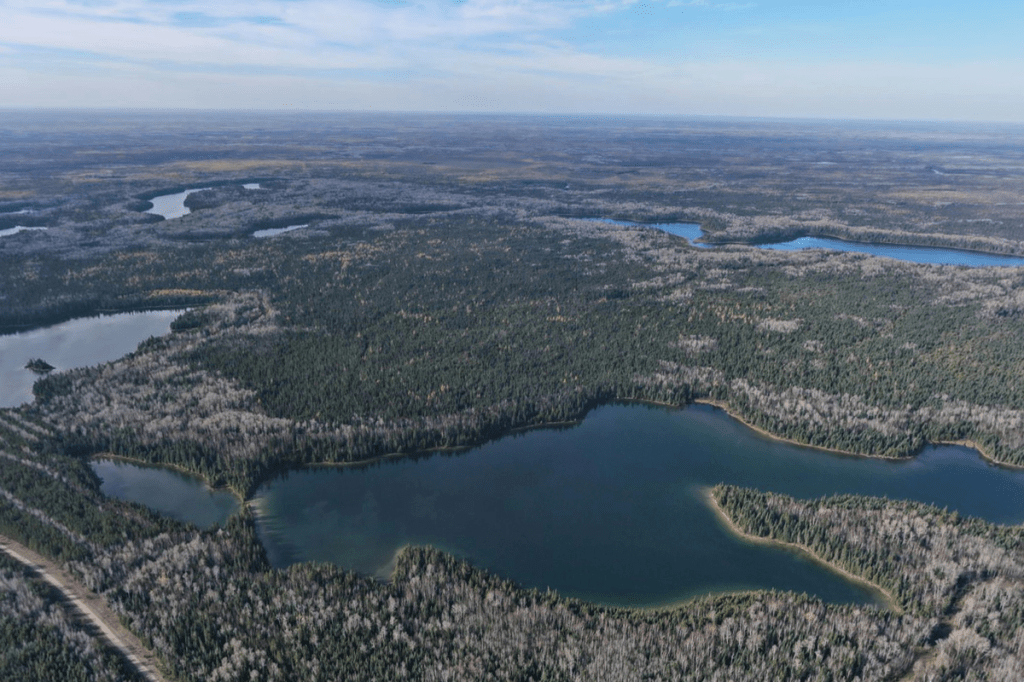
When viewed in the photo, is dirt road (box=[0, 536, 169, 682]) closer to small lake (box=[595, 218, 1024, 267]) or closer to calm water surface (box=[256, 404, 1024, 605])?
calm water surface (box=[256, 404, 1024, 605])

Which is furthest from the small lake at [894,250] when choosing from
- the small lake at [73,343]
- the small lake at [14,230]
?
the small lake at [14,230]

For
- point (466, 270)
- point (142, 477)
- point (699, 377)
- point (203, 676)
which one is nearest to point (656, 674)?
point (203, 676)

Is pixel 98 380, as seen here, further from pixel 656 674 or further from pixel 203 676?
pixel 656 674

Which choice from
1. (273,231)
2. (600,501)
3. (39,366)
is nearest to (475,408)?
(600,501)

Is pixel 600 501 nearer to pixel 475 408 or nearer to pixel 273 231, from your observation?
pixel 475 408

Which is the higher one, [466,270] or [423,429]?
[466,270]

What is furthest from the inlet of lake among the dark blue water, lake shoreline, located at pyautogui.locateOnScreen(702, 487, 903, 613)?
the dark blue water

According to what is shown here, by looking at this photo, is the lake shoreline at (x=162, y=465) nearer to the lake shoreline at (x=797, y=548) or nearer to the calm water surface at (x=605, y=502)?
the calm water surface at (x=605, y=502)
